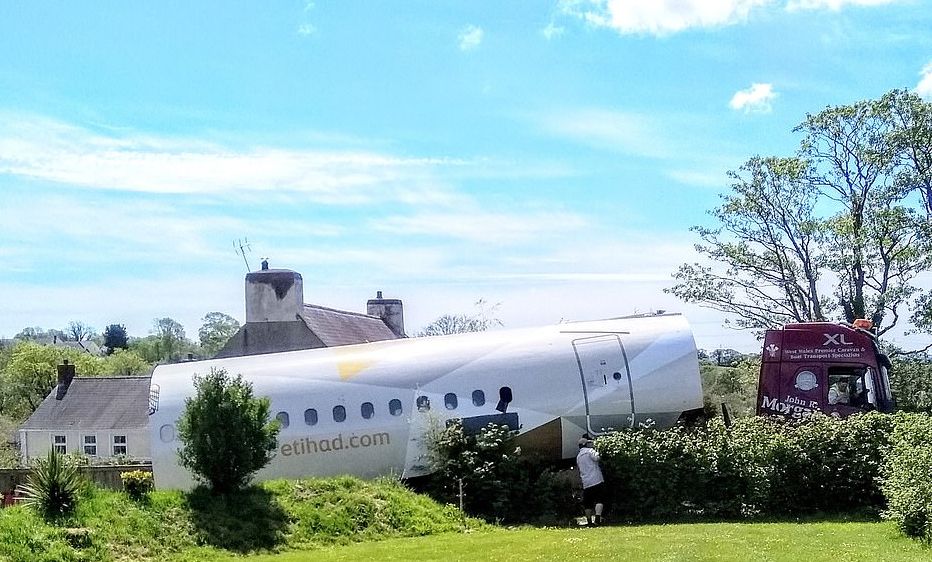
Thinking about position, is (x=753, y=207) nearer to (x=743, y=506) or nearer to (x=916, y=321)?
(x=916, y=321)

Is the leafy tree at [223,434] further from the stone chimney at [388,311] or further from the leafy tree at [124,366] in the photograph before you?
the leafy tree at [124,366]

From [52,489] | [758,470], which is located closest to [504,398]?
[758,470]

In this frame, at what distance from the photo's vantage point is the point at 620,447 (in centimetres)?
1922

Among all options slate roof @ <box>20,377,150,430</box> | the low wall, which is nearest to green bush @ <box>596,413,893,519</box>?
the low wall

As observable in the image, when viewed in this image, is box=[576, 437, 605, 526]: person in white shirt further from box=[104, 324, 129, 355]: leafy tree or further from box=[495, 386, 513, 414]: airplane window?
box=[104, 324, 129, 355]: leafy tree

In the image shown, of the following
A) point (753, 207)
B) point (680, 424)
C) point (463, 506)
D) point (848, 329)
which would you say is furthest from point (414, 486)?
point (753, 207)

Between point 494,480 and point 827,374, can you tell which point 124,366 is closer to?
point 494,480

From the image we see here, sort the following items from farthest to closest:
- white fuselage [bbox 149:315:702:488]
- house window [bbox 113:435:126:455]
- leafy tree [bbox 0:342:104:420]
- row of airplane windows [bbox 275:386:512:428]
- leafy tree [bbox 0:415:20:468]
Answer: leafy tree [bbox 0:342:104:420] → house window [bbox 113:435:126:455] → leafy tree [bbox 0:415:20:468] → row of airplane windows [bbox 275:386:512:428] → white fuselage [bbox 149:315:702:488]

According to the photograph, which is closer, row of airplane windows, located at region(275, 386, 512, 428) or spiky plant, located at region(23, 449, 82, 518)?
spiky plant, located at region(23, 449, 82, 518)

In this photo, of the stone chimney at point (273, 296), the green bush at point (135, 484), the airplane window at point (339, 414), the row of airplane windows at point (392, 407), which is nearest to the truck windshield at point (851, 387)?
the row of airplane windows at point (392, 407)

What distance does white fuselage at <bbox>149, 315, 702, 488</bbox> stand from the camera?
71.4ft

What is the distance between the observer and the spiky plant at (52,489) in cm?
1546

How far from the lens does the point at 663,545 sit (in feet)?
46.7

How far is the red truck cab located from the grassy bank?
9934mm
